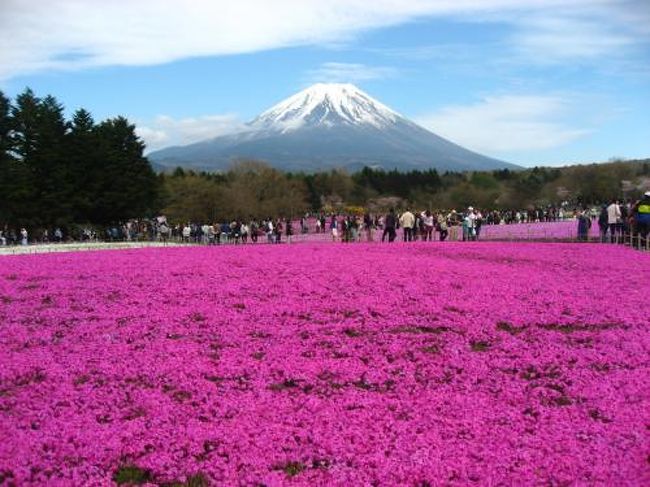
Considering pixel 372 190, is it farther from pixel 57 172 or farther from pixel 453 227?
pixel 453 227

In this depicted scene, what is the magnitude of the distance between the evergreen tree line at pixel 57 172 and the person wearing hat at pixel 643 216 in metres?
48.2

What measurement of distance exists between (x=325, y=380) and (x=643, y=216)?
22.0 m

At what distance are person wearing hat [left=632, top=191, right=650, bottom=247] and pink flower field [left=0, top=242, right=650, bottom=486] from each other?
910 cm

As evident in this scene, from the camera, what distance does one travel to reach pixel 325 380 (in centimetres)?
1054

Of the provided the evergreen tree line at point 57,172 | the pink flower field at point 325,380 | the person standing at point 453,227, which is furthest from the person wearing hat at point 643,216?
the evergreen tree line at point 57,172

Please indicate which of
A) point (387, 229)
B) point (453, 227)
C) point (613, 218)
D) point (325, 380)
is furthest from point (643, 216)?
point (325, 380)

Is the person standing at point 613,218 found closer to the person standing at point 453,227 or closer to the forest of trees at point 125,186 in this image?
the person standing at point 453,227

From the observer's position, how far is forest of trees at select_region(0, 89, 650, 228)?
202 feet

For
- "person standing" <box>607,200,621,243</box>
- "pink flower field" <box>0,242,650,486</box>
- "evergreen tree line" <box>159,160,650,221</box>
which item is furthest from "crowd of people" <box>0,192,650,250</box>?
"pink flower field" <box>0,242,650,486</box>

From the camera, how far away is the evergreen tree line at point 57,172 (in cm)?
6069

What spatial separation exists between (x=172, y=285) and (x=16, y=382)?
25.9 feet

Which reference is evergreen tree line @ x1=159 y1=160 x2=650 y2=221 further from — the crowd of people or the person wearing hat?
the person wearing hat

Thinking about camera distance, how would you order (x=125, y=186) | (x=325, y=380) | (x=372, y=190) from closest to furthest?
1. (x=325, y=380)
2. (x=125, y=186)
3. (x=372, y=190)

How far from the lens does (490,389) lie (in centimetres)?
1010
